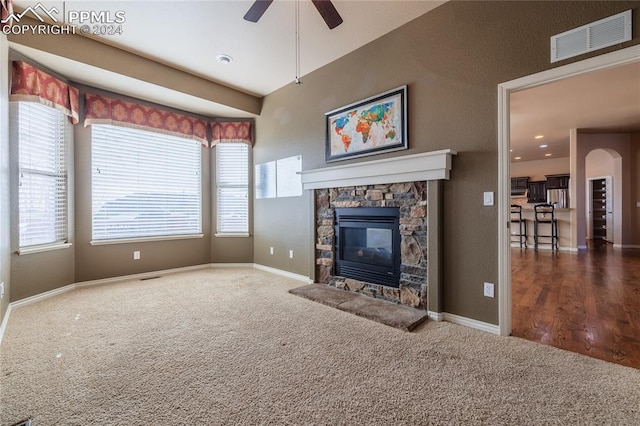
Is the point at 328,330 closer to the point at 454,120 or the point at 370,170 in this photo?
the point at 370,170

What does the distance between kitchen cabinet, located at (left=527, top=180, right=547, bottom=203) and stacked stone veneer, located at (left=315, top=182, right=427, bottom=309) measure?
9.67 metres

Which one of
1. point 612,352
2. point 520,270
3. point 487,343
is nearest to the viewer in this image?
point 612,352

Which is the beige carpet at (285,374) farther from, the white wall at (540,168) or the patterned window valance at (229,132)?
the white wall at (540,168)

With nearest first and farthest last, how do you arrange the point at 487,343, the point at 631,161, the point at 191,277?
the point at 487,343 < the point at 191,277 < the point at 631,161

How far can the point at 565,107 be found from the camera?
5070 millimetres

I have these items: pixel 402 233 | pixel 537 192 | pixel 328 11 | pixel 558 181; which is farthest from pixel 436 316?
pixel 537 192

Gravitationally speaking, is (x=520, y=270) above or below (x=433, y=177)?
below

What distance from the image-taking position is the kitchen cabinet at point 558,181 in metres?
9.18

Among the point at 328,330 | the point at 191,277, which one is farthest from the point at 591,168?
the point at 191,277

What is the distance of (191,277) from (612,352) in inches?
185

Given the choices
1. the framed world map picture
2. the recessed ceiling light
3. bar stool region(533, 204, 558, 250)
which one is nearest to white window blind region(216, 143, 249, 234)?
the recessed ceiling light

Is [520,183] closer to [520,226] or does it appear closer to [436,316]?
[520,226]

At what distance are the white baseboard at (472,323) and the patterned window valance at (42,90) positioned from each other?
4.93 metres

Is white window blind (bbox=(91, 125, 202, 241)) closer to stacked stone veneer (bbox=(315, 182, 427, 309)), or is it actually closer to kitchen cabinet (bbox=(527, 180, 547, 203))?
stacked stone veneer (bbox=(315, 182, 427, 309))
